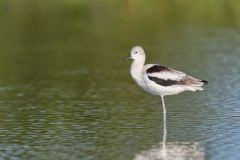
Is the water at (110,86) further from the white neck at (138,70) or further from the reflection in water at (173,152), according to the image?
the white neck at (138,70)

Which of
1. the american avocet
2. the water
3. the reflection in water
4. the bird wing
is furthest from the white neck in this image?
the reflection in water

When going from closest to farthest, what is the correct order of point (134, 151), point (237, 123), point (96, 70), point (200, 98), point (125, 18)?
1. point (134, 151)
2. point (237, 123)
3. point (200, 98)
4. point (96, 70)
5. point (125, 18)

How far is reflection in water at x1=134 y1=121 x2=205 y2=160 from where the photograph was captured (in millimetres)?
10414

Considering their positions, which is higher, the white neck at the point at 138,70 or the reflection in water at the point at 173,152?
the white neck at the point at 138,70

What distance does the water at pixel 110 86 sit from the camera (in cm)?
1126

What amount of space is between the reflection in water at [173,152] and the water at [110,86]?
0.05 feet

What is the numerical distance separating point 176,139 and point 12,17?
2080 cm

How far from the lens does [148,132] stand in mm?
12039

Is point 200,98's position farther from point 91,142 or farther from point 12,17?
point 12,17

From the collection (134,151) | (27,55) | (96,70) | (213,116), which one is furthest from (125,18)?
(134,151)

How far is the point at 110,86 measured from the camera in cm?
1666

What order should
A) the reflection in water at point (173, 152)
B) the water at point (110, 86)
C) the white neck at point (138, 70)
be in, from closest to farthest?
the reflection in water at point (173, 152), the water at point (110, 86), the white neck at point (138, 70)

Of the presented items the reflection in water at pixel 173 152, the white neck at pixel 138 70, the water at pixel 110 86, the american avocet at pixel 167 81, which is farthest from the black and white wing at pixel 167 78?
the reflection in water at pixel 173 152

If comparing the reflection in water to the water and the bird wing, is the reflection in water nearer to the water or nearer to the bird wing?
the water
